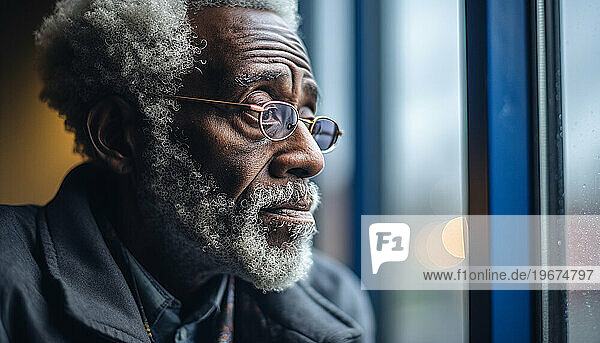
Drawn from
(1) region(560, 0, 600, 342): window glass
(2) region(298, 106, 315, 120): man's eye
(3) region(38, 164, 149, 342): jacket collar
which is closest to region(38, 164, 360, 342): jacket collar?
(3) region(38, 164, 149, 342): jacket collar

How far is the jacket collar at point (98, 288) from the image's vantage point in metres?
1.27

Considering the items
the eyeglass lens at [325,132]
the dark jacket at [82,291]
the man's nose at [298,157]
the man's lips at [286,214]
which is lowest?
the dark jacket at [82,291]

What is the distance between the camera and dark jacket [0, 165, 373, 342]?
1237mm

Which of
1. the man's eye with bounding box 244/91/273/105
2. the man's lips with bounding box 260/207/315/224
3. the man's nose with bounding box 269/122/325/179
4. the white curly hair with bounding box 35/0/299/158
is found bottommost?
the man's lips with bounding box 260/207/315/224

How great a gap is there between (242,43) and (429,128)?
0.46 metres

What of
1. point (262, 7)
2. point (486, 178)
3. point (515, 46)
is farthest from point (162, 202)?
point (515, 46)

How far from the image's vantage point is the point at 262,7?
1443 mm

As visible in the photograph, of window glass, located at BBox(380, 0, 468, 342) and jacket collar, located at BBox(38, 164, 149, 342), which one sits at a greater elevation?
window glass, located at BBox(380, 0, 468, 342)

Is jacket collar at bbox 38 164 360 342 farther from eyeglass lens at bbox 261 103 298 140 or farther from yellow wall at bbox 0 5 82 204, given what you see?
eyeglass lens at bbox 261 103 298 140

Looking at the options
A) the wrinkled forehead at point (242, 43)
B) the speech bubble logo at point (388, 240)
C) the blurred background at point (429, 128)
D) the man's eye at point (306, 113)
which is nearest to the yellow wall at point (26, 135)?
the blurred background at point (429, 128)

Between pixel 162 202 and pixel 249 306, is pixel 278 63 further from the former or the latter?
pixel 249 306

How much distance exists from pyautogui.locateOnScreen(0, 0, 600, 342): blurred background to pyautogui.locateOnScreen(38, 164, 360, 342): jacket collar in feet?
0.28

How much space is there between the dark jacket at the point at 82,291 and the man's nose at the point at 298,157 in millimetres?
217

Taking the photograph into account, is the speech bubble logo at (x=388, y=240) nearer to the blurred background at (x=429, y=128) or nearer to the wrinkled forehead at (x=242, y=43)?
the blurred background at (x=429, y=128)
